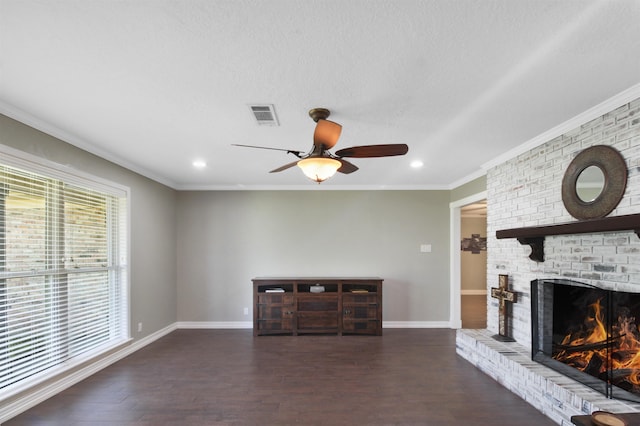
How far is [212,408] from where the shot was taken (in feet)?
10.0

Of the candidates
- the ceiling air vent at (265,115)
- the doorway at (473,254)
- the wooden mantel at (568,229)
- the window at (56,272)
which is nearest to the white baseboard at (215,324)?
the window at (56,272)

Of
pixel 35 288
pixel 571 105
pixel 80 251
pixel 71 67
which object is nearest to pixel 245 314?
pixel 80 251

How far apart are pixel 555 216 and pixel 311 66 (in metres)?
2.65

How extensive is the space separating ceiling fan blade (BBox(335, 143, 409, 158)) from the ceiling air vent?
0.63 metres

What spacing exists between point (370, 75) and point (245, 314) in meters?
4.86

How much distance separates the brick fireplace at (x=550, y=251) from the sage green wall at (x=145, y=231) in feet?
14.0

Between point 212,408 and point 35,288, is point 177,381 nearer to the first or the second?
point 212,408

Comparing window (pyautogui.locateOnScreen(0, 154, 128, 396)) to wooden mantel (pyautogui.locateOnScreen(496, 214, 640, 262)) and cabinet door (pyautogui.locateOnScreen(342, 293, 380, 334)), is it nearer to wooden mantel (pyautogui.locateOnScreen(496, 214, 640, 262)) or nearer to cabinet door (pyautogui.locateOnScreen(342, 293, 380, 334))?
cabinet door (pyautogui.locateOnScreen(342, 293, 380, 334))

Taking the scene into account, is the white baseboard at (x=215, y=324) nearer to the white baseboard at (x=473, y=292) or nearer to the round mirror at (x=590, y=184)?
the round mirror at (x=590, y=184)

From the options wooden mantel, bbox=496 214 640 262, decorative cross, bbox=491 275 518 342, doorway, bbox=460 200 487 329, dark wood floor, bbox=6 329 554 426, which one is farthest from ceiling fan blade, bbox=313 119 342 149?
doorway, bbox=460 200 487 329

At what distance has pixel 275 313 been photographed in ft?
18.0

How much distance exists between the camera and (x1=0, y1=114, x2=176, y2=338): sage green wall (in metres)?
3.43

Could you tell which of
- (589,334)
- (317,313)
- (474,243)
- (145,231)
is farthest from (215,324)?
(474,243)

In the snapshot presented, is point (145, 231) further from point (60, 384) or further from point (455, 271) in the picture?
point (455, 271)
